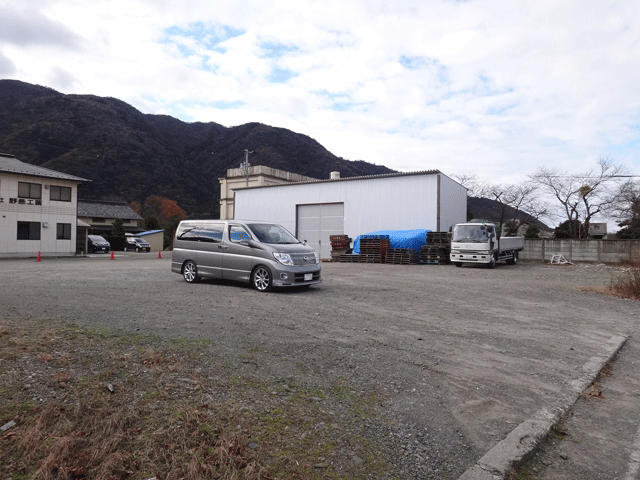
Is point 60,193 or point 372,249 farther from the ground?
point 60,193

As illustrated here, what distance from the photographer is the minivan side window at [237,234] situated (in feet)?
35.7

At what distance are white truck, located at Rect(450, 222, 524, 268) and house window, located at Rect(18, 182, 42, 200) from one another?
2926cm

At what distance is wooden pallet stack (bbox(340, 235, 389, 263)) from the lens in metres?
24.5

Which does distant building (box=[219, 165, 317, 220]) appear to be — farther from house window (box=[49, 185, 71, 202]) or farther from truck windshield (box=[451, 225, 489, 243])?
truck windshield (box=[451, 225, 489, 243])

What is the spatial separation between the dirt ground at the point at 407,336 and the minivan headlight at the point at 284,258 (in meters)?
0.75

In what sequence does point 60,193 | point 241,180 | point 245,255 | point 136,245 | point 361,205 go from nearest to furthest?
point 245,255
point 361,205
point 60,193
point 136,245
point 241,180

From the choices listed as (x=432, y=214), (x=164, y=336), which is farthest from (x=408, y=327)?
(x=432, y=214)

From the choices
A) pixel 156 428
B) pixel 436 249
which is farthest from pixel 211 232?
pixel 436 249

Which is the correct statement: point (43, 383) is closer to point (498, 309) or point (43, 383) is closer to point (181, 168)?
point (498, 309)

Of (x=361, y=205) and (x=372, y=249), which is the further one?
(x=361, y=205)

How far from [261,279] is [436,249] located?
50.6 ft

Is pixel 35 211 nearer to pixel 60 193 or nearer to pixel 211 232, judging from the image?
pixel 60 193

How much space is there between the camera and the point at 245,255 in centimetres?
1068

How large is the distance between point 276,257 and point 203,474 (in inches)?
304
